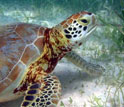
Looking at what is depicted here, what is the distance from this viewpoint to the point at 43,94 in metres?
2.04

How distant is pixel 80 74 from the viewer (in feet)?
9.69

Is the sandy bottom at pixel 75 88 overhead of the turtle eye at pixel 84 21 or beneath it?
beneath

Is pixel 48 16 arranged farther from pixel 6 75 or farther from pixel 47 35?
pixel 6 75

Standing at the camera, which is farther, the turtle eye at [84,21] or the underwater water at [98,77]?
the turtle eye at [84,21]

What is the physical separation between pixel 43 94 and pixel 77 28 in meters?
1.05

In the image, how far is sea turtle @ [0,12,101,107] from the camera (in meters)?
2.06

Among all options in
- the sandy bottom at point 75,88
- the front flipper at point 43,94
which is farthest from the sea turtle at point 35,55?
the sandy bottom at point 75,88

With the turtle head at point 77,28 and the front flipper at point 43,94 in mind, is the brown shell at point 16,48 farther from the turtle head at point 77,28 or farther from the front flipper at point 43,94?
the turtle head at point 77,28

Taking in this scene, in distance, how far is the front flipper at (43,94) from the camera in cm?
193

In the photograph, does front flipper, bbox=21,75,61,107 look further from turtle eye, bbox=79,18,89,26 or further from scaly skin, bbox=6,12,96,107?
turtle eye, bbox=79,18,89,26

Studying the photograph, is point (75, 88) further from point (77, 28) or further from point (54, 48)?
point (77, 28)

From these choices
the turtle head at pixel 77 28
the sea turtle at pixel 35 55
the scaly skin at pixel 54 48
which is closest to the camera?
the sea turtle at pixel 35 55

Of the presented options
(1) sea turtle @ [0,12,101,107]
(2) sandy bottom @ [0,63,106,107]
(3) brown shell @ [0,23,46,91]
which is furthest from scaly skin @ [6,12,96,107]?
(2) sandy bottom @ [0,63,106,107]

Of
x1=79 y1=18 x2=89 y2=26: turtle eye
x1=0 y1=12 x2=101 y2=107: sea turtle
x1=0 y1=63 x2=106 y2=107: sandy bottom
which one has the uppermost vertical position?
x1=79 y1=18 x2=89 y2=26: turtle eye
